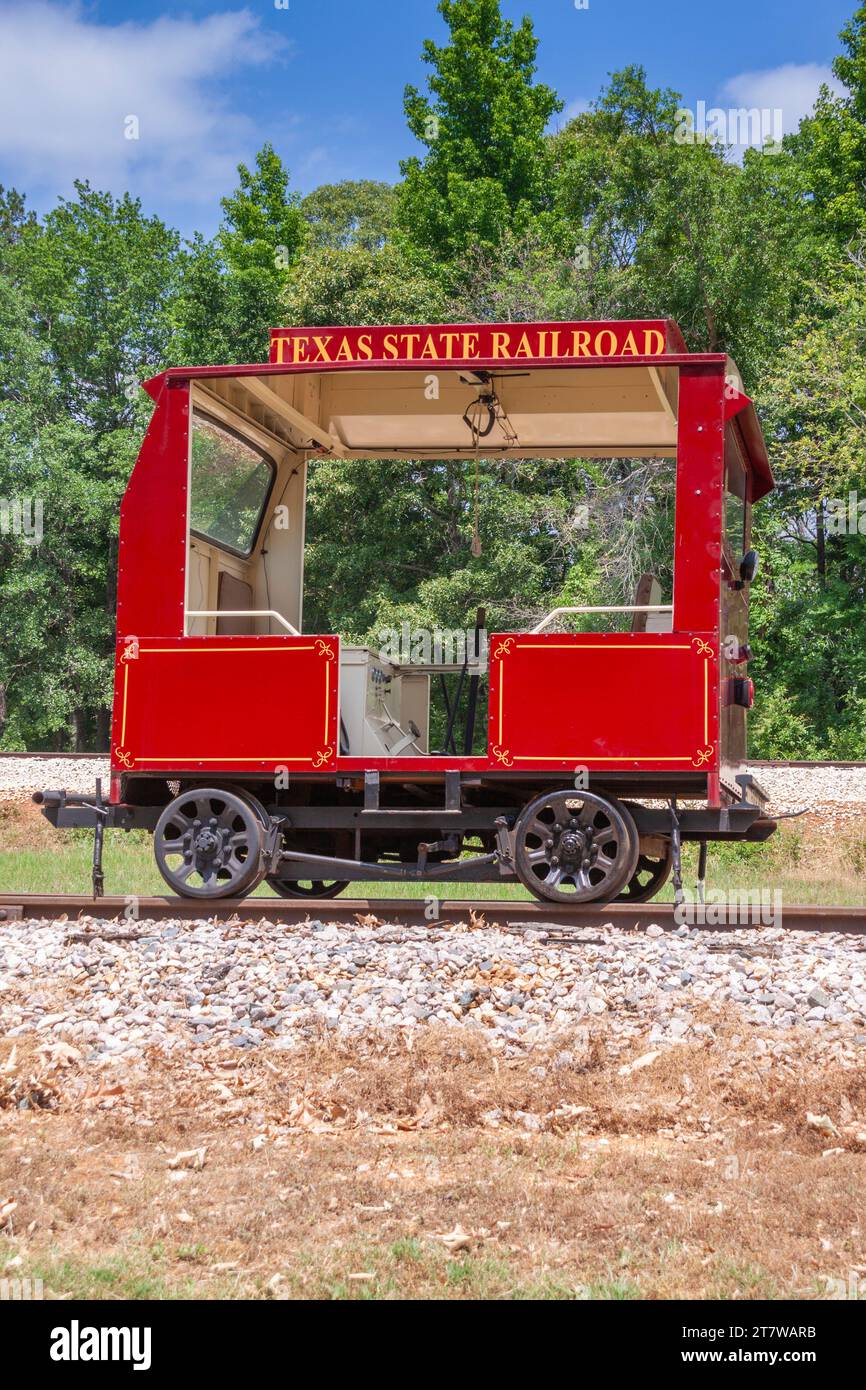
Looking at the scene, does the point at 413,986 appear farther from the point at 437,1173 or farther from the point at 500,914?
the point at 437,1173

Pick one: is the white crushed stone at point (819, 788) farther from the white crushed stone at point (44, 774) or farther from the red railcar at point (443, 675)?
the white crushed stone at point (44, 774)

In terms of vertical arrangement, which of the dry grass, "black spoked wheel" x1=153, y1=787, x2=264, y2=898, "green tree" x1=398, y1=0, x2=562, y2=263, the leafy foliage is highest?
"green tree" x1=398, y1=0, x2=562, y2=263

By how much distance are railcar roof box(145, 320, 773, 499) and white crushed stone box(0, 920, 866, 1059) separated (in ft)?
12.0

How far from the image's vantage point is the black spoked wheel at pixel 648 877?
10.0 metres

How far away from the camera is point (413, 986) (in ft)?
23.9

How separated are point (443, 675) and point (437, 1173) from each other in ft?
19.7

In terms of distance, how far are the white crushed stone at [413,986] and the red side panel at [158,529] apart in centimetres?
240

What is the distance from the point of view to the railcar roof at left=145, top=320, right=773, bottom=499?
9.34 metres

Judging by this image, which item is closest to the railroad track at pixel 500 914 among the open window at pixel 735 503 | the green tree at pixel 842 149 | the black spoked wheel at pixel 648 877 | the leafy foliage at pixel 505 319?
the black spoked wheel at pixel 648 877

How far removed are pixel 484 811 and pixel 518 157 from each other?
3328 centimetres

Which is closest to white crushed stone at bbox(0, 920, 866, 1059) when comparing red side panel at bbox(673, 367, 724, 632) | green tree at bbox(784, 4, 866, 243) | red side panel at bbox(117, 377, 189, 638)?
red side panel at bbox(673, 367, 724, 632)

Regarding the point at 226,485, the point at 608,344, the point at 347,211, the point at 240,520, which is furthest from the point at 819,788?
the point at 347,211

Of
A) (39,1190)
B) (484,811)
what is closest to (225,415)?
(484,811)

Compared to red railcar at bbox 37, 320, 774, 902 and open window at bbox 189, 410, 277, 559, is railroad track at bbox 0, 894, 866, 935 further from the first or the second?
open window at bbox 189, 410, 277, 559
